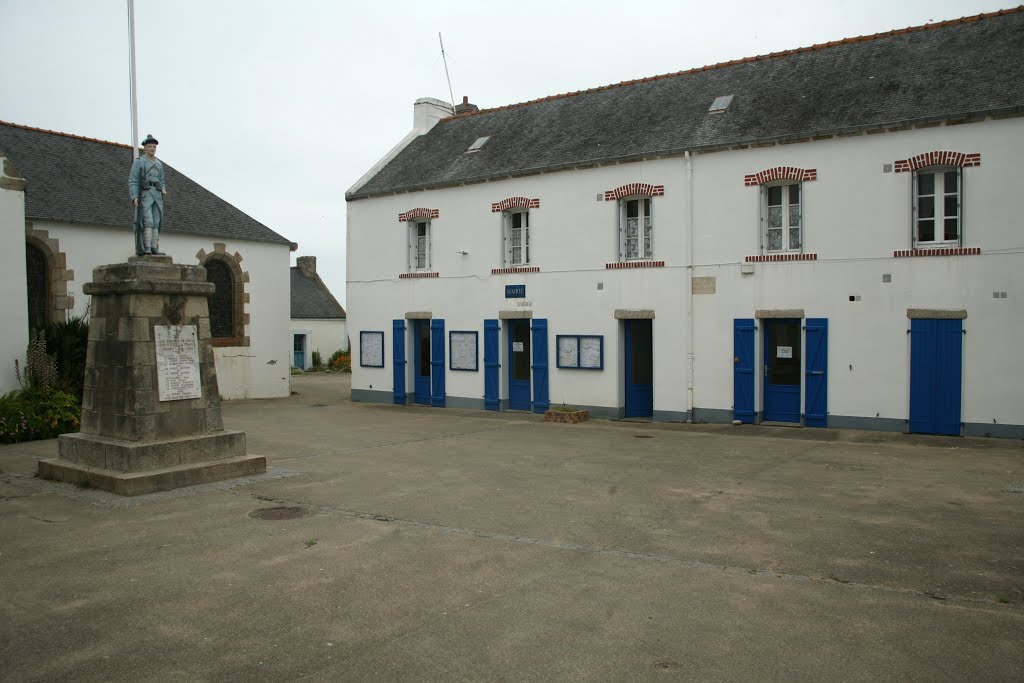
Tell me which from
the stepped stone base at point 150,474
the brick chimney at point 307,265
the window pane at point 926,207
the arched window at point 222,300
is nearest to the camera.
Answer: the stepped stone base at point 150,474

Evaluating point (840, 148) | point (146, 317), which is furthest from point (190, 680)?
point (840, 148)

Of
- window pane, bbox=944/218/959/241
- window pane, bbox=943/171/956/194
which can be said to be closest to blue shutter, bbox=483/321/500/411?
window pane, bbox=944/218/959/241

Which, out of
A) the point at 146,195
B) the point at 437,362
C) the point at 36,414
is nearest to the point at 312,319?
the point at 437,362

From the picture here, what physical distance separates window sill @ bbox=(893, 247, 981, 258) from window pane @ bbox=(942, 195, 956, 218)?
636 mm

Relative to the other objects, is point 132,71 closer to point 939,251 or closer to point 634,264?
point 634,264

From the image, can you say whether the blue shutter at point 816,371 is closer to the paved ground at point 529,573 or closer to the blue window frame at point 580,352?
the paved ground at point 529,573

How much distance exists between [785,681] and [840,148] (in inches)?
489

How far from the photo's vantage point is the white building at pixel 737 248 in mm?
13453

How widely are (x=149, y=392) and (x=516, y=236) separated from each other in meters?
10.7

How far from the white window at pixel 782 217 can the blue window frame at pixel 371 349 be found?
10347 mm

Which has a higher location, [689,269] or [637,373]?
[689,269]

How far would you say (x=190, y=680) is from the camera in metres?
4.49

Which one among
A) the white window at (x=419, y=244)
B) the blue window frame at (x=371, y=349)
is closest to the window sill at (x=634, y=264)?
the white window at (x=419, y=244)

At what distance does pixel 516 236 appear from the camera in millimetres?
18797
